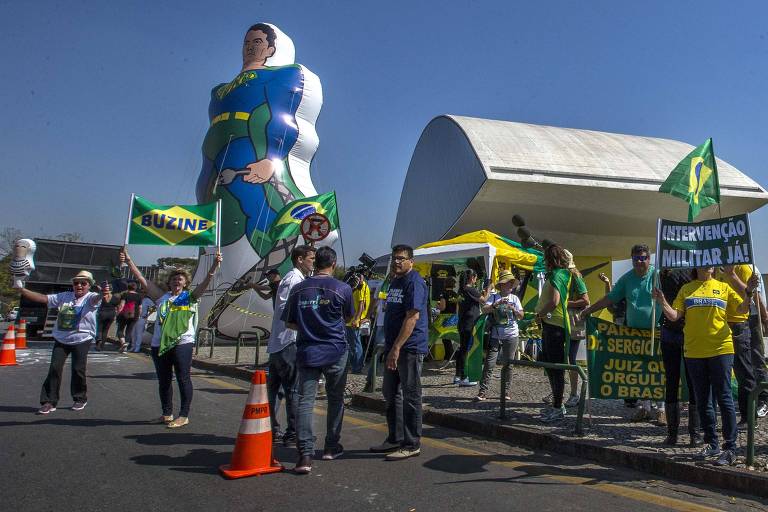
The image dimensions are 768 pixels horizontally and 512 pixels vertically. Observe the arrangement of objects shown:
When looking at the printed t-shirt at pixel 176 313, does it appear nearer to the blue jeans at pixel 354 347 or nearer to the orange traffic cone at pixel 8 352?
the blue jeans at pixel 354 347

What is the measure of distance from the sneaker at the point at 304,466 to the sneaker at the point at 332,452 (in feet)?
1.16

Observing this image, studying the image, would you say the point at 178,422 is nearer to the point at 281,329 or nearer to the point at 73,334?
the point at 281,329

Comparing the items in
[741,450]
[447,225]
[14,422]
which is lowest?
[14,422]

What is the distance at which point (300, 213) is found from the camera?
1488cm

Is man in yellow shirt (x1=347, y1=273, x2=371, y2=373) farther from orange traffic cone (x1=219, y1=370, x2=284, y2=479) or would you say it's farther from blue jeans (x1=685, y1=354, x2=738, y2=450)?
blue jeans (x1=685, y1=354, x2=738, y2=450)

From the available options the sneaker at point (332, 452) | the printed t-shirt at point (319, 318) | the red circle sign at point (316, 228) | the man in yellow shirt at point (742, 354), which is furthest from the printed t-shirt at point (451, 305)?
the printed t-shirt at point (319, 318)

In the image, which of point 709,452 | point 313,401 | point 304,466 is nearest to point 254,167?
point 313,401

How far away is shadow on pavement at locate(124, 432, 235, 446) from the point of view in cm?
509

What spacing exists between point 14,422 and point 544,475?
504 centimetres

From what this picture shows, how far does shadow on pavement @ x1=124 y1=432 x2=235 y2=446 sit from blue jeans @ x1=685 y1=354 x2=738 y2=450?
3.84m

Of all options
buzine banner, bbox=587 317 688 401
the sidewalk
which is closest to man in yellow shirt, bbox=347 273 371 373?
the sidewalk

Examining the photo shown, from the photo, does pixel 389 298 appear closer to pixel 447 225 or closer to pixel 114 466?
pixel 114 466

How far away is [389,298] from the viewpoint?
503cm

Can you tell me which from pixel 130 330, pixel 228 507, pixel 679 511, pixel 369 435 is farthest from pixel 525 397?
pixel 130 330
